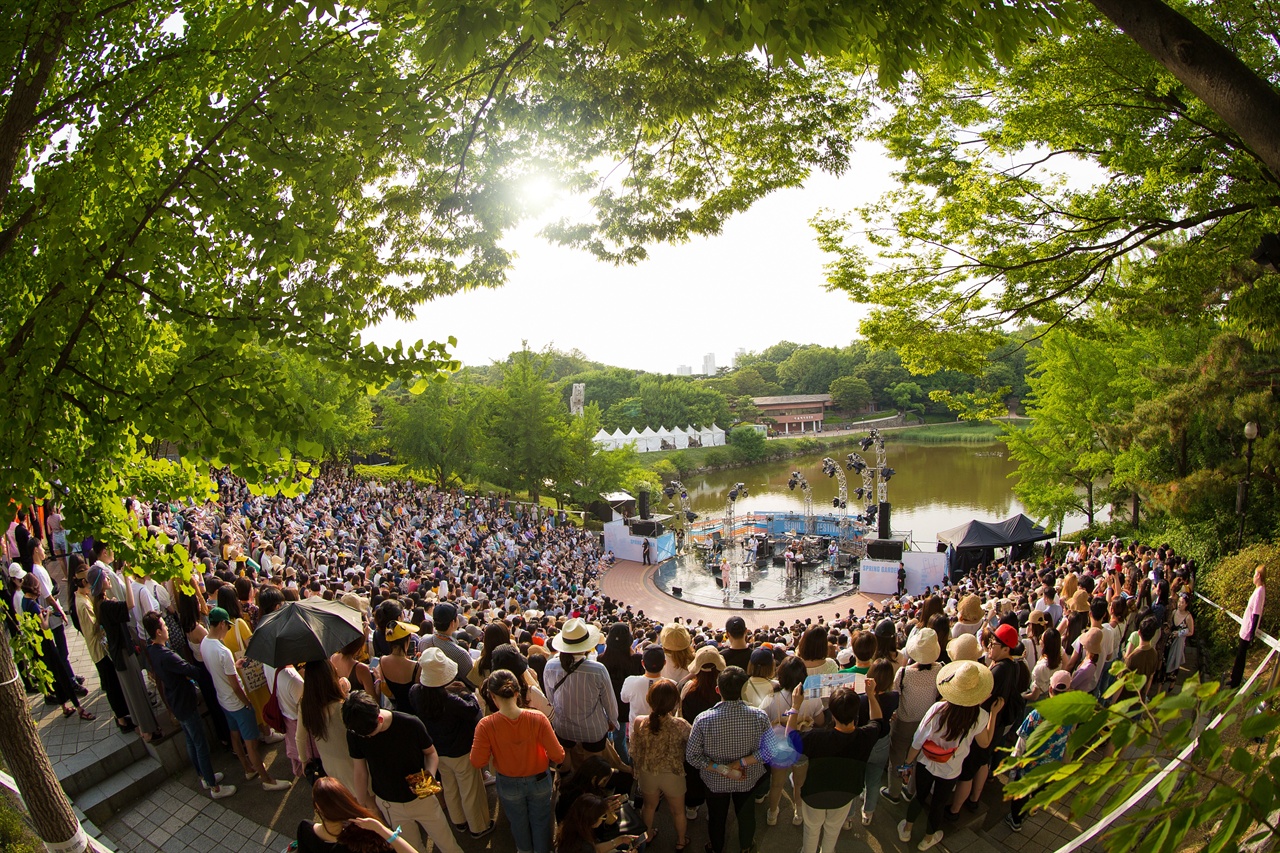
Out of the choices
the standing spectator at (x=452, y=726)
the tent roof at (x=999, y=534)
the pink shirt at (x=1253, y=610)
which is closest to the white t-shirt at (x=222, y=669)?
the standing spectator at (x=452, y=726)

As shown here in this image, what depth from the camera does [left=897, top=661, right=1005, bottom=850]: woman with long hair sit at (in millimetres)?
3529

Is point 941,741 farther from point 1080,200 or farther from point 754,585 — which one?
point 754,585

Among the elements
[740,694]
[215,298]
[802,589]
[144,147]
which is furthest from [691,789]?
[802,589]

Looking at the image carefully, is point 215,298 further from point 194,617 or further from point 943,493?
point 943,493

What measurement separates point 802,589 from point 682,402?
42.9 m

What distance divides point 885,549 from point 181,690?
58.4 ft

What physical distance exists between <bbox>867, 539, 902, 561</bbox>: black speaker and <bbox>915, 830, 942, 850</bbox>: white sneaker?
51.7ft

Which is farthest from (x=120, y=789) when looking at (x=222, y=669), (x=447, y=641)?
(x=447, y=641)

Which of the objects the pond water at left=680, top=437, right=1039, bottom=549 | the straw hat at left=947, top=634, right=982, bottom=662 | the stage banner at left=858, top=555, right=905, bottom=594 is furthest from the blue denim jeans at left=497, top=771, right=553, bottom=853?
the pond water at left=680, top=437, right=1039, bottom=549

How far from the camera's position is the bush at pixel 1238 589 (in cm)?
829

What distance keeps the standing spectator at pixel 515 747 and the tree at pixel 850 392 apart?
74.9 metres

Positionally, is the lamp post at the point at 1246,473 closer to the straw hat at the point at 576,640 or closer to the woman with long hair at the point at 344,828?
the straw hat at the point at 576,640

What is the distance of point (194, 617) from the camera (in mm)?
4812

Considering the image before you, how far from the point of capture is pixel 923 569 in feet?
61.0
